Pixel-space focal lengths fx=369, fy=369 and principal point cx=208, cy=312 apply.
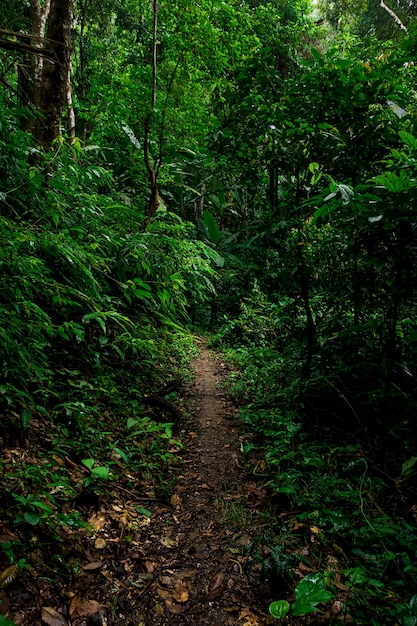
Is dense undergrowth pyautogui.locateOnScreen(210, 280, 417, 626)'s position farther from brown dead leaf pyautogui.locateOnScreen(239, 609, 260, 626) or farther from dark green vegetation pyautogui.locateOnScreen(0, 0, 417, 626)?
brown dead leaf pyautogui.locateOnScreen(239, 609, 260, 626)

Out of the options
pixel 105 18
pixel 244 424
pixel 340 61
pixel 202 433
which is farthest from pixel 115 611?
pixel 105 18

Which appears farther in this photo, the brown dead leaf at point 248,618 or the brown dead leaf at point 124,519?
the brown dead leaf at point 124,519

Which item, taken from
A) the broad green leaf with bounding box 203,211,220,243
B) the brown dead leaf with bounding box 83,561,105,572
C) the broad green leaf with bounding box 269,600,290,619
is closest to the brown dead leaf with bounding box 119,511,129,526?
the brown dead leaf with bounding box 83,561,105,572

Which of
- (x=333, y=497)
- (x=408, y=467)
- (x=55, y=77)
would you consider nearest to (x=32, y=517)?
(x=333, y=497)

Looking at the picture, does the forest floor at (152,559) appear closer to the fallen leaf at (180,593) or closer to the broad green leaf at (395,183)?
the fallen leaf at (180,593)

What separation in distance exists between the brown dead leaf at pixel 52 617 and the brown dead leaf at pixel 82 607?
76mm

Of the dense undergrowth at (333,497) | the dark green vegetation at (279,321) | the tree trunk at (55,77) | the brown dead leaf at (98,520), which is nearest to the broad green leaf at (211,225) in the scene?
the dark green vegetation at (279,321)

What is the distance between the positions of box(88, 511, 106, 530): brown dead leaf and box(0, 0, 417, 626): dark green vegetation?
0.18m

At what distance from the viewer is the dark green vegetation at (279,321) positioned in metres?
2.44

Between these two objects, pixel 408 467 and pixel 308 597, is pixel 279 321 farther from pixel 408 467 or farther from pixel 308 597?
pixel 308 597

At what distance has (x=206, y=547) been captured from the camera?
2629 mm

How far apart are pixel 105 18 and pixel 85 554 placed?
13.1 metres

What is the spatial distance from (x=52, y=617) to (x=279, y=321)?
4552 millimetres

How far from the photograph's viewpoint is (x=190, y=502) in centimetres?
317
